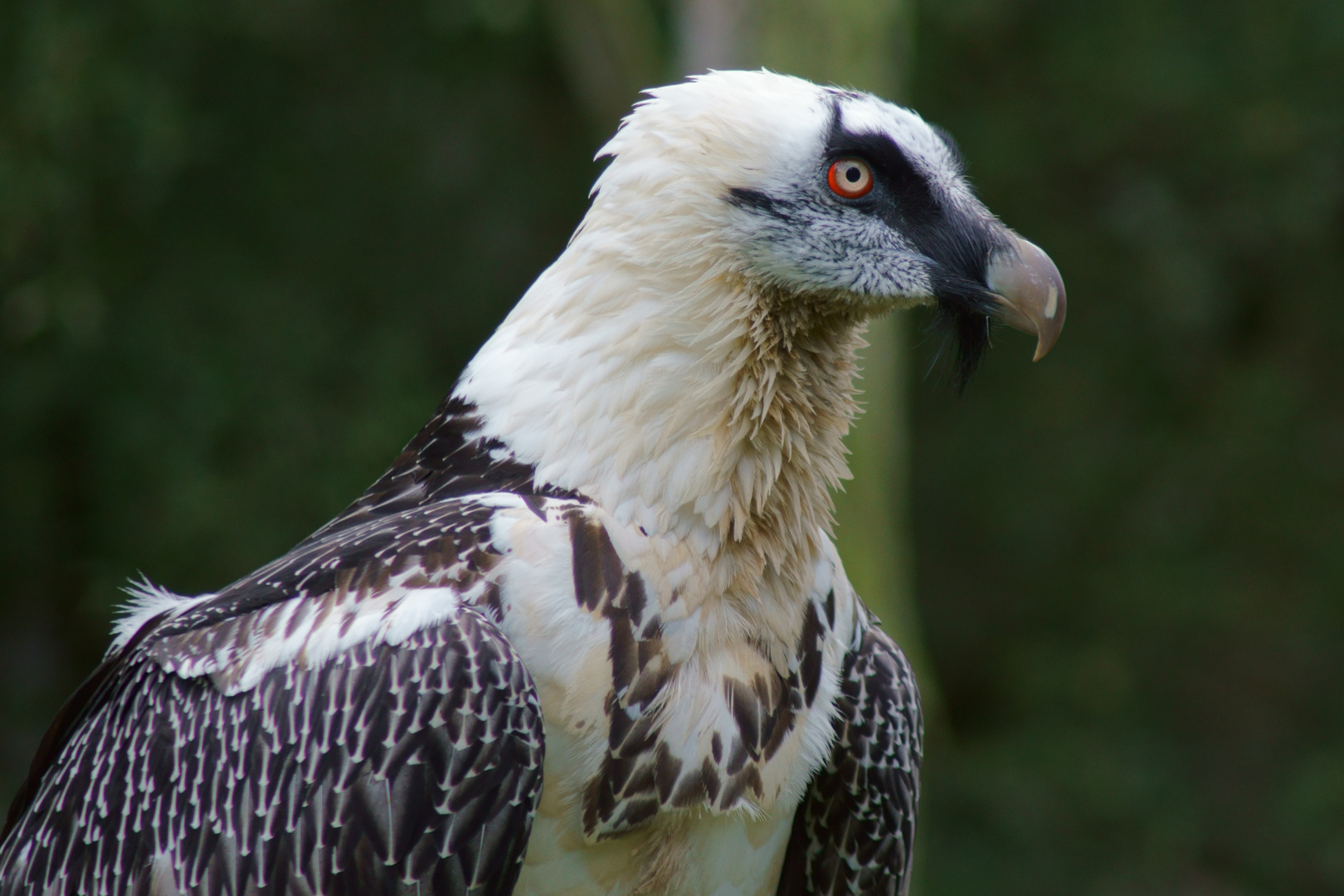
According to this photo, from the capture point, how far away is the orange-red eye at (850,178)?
2.96m

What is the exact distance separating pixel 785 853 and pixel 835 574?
0.59 m

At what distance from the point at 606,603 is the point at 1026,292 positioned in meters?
1.03

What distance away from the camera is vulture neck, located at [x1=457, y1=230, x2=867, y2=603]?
9.41ft

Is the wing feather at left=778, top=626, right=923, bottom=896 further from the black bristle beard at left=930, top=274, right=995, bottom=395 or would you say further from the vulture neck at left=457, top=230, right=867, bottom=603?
the black bristle beard at left=930, top=274, right=995, bottom=395

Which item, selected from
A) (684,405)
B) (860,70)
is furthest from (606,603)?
(860,70)

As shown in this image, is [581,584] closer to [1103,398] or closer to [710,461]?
[710,461]

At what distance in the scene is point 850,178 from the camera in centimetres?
298

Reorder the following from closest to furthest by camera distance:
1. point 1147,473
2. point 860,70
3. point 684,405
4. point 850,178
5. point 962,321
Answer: point 684,405
point 850,178
point 962,321
point 860,70
point 1147,473

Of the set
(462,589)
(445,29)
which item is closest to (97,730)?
(462,589)

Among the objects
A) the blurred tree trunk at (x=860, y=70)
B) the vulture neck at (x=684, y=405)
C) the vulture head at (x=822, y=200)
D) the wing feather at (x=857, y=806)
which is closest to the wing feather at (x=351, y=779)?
the vulture neck at (x=684, y=405)

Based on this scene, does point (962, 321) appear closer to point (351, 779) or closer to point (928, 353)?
point (351, 779)

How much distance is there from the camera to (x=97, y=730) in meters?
3.08

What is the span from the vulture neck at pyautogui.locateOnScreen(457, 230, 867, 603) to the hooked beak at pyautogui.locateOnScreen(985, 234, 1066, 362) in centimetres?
29

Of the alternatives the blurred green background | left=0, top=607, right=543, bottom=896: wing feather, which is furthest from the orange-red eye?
the blurred green background
